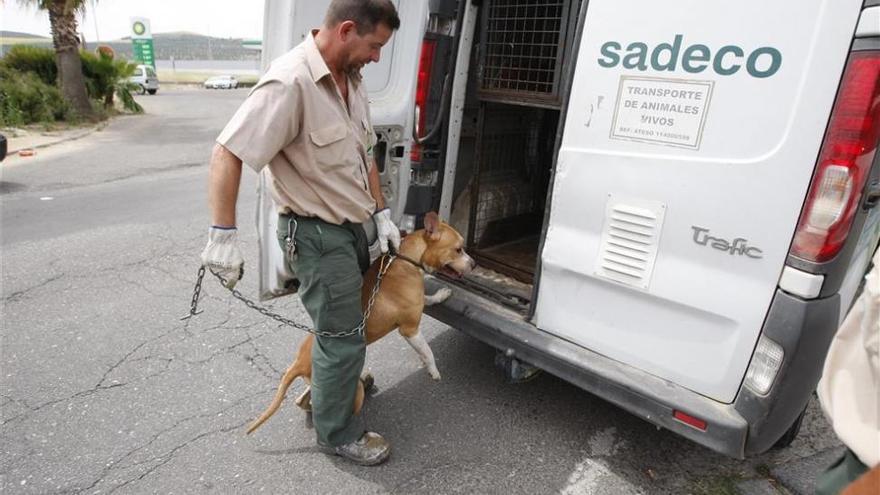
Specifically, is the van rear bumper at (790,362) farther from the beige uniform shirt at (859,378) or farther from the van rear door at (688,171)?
the beige uniform shirt at (859,378)

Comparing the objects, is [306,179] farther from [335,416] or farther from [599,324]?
[599,324]

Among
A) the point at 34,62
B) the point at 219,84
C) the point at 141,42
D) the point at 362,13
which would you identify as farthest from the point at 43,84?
the point at 141,42

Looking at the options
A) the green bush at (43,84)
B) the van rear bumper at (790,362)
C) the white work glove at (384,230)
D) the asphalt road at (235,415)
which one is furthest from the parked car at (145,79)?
the van rear bumper at (790,362)

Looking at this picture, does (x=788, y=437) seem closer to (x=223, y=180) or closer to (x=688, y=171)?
(x=688, y=171)

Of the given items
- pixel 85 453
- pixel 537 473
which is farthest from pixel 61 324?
pixel 537 473

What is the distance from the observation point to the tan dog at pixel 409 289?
268cm

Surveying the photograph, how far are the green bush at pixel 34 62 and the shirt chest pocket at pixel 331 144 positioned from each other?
18.8 metres

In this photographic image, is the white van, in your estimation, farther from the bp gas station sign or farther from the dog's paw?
the bp gas station sign

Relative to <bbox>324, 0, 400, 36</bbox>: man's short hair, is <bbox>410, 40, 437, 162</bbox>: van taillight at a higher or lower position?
lower

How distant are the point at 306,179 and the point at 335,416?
1069 mm

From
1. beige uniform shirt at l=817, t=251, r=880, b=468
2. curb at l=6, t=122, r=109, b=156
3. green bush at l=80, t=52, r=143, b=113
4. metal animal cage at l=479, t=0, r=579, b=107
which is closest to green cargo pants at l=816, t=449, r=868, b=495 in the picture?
beige uniform shirt at l=817, t=251, r=880, b=468

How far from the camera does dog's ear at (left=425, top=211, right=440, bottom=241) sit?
2.80 m

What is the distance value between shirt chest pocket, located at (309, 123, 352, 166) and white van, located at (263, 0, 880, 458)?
681 millimetres

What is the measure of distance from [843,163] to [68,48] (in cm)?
1775
